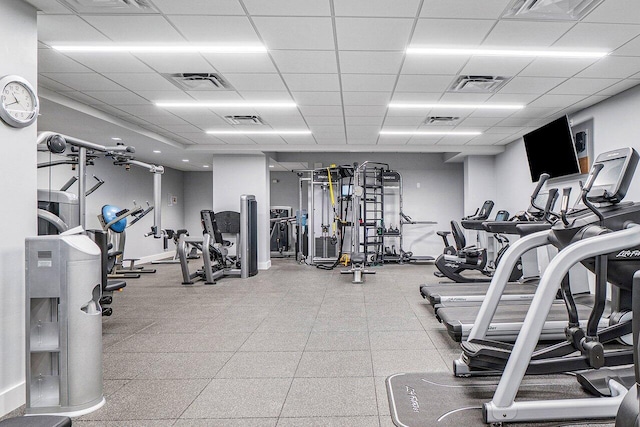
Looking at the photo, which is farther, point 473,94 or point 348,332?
point 473,94

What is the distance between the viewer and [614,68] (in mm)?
3711

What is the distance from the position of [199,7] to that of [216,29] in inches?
12.5

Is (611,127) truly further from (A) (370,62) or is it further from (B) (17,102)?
(B) (17,102)

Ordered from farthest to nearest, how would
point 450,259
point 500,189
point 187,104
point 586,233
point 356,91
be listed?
point 500,189
point 450,259
point 187,104
point 356,91
point 586,233

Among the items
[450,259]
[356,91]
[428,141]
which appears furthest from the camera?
[428,141]

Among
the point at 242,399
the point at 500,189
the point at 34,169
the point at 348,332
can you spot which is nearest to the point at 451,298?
the point at 348,332

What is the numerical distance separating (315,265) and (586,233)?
6.53 metres

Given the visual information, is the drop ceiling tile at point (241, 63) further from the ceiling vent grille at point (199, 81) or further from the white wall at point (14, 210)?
the white wall at point (14, 210)

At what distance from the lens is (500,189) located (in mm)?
8188

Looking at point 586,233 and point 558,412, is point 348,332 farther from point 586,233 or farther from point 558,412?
point 586,233

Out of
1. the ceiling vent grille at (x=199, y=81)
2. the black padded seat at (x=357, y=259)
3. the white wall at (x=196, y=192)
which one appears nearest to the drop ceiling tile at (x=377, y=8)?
the ceiling vent grille at (x=199, y=81)

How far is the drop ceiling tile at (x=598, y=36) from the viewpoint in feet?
9.50

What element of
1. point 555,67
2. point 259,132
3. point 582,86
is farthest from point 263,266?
point 582,86

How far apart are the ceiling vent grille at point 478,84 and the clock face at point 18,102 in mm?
3941
